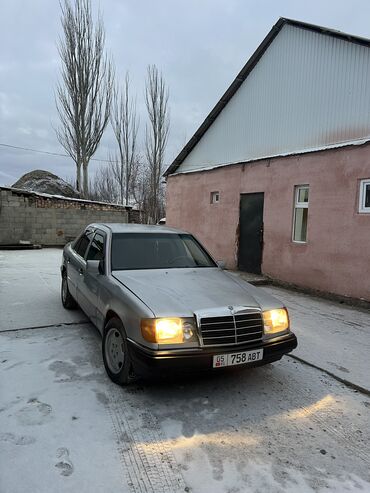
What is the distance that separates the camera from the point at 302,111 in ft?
29.2

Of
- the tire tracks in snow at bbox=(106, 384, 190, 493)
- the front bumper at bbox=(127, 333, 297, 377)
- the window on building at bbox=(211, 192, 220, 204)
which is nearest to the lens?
the tire tracks in snow at bbox=(106, 384, 190, 493)

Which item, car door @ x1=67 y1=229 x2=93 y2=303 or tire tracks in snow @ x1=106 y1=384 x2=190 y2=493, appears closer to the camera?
tire tracks in snow @ x1=106 y1=384 x2=190 y2=493

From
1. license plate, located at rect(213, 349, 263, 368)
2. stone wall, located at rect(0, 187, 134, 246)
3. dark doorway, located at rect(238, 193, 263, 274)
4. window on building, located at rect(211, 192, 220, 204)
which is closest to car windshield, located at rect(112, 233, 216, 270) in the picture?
license plate, located at rect(213, 349, 263, 368)

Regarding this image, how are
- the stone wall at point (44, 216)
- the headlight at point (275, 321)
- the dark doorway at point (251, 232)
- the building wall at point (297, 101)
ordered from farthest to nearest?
the stone wall at point (44, 216) → the dark doorway at point (251, 232) → the building wall at point (297, 101) → the headlight at point (275, 321)

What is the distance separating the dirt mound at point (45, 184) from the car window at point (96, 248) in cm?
1835

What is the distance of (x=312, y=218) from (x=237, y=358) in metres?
5.88

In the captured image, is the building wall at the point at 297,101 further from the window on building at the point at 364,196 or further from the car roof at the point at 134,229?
the car roof at the point at 134,229

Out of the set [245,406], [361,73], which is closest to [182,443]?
[245,406]

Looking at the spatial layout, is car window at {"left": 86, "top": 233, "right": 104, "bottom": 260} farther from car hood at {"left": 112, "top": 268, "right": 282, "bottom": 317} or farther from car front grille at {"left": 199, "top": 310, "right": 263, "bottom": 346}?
car front grille at {"left": 199, "top": 310, "right": 263, "bottom": 346}

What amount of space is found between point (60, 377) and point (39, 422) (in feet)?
2.58

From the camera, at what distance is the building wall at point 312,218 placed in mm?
7359

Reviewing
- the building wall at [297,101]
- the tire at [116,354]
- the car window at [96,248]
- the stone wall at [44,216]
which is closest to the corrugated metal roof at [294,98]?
the building wall at [297,101]

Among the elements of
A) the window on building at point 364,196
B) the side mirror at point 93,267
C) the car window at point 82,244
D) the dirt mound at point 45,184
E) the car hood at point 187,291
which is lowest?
the car hood at point 187,291

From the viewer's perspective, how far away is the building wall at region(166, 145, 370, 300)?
736 centimetres
